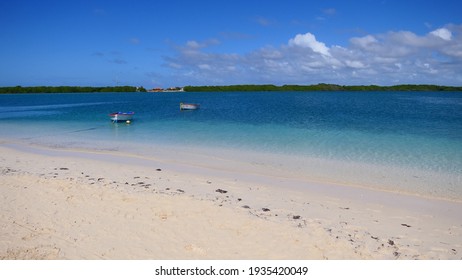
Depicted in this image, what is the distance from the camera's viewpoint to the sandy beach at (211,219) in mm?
6043

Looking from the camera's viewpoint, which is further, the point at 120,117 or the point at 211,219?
the point at 120,117

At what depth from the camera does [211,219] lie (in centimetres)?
740

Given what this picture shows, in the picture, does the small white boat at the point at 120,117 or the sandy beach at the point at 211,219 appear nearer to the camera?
the sandy beach at the point at 211,219

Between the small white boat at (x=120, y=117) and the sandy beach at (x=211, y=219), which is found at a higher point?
the small white boat at (x=120, y=117)

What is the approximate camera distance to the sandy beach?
604cm

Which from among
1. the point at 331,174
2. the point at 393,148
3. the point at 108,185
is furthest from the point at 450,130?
the point at 108,185

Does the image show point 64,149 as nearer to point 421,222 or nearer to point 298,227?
point 298,227

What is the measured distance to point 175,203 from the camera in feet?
27.5

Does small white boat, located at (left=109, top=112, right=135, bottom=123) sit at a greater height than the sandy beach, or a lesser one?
greater

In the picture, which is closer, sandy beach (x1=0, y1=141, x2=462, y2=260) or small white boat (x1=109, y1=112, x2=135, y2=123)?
sandy beach (x1=0, y1=141, x2=462, y2=260)

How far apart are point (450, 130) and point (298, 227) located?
2437 centimetres

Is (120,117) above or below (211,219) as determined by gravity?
above

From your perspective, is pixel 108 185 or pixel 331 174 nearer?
pixel 108 185
